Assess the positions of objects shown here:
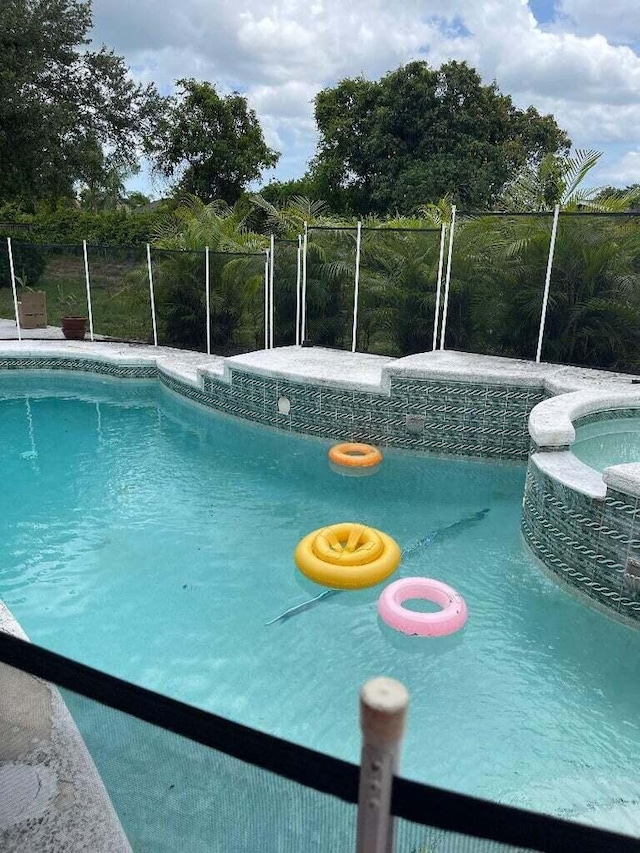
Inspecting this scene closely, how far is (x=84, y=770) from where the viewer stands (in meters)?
2.02

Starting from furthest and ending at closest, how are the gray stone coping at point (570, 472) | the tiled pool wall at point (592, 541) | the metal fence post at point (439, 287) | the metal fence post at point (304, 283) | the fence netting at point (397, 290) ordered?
the metal fence post at point (304, 283)
the fence netting at point (397, 290)
the metal fence post at point (439, 287)
the gray stone coping at point (570, 472)
the tiled pool wall at point (592, 541)

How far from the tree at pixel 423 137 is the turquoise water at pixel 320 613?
15.5 metres

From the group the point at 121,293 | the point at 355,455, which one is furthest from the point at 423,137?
the point at 355,455

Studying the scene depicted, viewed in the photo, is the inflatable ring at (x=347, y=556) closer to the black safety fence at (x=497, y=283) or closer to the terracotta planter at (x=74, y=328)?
the black safety fence at (x=497, y=283)

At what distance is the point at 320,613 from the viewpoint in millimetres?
4332

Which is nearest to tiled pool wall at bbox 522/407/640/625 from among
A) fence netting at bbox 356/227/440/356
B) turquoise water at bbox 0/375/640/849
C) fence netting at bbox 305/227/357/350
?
turquoise water at bbox 0/375/640/849

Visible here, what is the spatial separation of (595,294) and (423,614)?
560 cm

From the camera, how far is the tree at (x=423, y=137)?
20.4m

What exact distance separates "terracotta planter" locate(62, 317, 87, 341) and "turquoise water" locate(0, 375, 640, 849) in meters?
5.50

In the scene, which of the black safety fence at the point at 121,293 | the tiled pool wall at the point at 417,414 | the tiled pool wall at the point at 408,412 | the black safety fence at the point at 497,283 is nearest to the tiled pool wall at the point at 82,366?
the black safety fence at the point at 121,293

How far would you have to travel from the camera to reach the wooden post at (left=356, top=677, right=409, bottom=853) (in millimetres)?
928

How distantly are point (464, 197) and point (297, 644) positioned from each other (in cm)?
1917

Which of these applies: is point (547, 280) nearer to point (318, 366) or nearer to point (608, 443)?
point (608, 443)

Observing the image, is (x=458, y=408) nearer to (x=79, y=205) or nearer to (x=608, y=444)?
(x=608, y=444)
